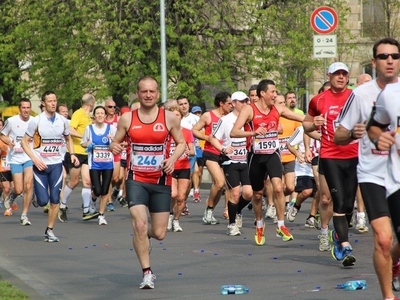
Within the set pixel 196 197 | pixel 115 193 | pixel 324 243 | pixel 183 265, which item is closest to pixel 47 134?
pixel 183 265

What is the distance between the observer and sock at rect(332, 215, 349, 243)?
10656mm

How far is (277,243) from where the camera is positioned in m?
13.1

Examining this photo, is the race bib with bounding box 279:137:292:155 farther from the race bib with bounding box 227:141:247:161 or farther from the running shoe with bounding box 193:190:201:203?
the running shoe with bounding box 193:190:201:203

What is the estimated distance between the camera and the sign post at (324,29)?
1952cm

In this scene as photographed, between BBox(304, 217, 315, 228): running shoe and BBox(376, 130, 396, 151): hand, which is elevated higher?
BBox(376, 130, 396, 151): hand

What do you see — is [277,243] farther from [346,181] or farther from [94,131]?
[94,131]

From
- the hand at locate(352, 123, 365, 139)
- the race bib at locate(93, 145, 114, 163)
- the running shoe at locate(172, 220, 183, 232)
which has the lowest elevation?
the running shoe at locate(172, 220, 183, 232)

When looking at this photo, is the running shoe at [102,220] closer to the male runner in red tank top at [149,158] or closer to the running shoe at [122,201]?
the running shoe at [122,201]

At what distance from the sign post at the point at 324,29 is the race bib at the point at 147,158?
10.1 meters

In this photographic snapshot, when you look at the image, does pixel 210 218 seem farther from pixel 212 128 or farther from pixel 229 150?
pixel 229 150

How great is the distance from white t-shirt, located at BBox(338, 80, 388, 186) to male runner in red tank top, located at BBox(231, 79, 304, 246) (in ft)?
17.0

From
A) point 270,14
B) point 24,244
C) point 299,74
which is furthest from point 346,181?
point 299,74

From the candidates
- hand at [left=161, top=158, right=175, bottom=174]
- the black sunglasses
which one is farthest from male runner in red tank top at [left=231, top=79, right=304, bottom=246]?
the black sunglasses

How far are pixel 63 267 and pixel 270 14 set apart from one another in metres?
22.0
